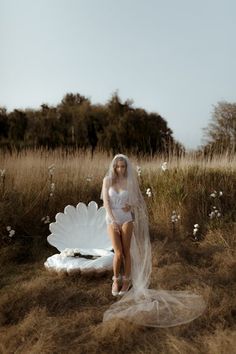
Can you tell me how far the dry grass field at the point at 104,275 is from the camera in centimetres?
326

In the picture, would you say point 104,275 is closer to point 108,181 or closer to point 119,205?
point 119,205

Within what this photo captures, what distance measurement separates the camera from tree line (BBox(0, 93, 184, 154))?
49.9ft

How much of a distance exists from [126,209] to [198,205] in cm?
240

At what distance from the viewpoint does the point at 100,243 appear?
528cm

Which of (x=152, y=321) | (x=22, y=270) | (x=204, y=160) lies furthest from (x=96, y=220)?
Answer: (x=204, y=160)

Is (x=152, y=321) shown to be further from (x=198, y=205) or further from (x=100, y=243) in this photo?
(x=198, y=205)

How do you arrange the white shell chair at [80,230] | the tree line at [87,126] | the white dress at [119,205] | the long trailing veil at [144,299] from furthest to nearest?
the tree line at [87,126] < the white shell chair at [80,230] < the white dress at [119,205] < the long trailing veil at [144,299]

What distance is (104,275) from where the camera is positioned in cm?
473

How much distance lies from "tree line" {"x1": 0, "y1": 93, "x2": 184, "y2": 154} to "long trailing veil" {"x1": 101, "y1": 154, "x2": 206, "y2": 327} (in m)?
10.7

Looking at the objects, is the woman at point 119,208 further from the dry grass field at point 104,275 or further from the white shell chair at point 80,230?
the white shell chair at point 80,230

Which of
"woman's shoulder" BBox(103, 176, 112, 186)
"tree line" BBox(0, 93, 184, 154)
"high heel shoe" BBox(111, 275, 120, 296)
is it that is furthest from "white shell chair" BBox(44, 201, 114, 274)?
"tree line" BBox(0, 93, 184, 154)

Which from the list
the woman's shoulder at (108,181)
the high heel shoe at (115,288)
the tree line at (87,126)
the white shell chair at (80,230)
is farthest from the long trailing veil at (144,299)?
the tree line at (87,126)

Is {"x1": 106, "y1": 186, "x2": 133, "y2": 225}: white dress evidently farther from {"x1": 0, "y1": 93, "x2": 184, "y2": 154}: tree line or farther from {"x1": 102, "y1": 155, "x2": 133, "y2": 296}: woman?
{"x1": 0, "y1": 93, "x2": 184, "y2": 154}: tree line

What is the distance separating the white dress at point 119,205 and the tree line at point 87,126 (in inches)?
424
